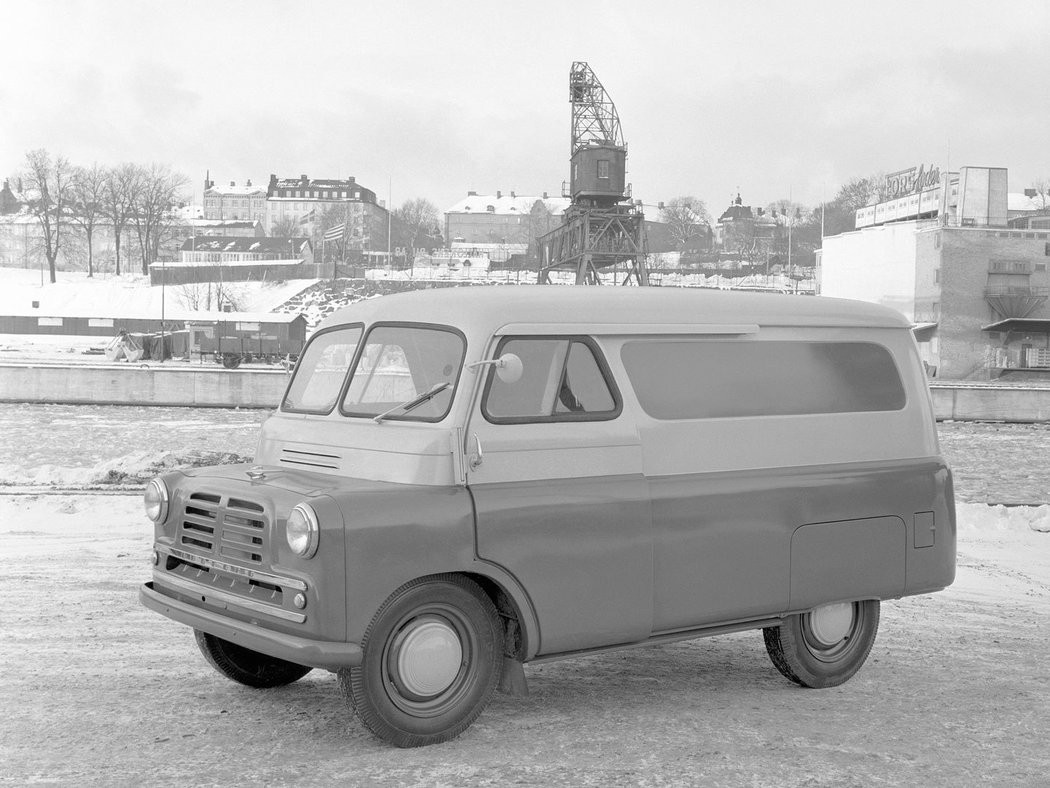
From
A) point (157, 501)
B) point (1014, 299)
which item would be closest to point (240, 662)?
point (157, 501)

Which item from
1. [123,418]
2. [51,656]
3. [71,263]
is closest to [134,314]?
[71,263]

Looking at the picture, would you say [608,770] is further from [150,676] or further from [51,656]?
[51,656]

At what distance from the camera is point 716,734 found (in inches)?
246

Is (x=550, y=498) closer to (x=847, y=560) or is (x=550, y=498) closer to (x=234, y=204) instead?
(x=847, y=560)

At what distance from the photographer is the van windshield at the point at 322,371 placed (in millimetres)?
6798

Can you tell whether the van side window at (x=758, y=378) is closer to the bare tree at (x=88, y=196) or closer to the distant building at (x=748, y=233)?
the bare tree at (x=88, y=196)

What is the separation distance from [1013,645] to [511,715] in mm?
3971

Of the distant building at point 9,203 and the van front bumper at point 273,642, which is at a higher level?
the distant building at point 9,203

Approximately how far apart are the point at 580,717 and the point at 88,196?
128 m

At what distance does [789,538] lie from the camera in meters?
6.93

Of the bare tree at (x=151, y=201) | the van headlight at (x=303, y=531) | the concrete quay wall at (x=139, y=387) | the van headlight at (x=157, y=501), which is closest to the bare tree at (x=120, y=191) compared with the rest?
the bare tree at (x=151, y=201)

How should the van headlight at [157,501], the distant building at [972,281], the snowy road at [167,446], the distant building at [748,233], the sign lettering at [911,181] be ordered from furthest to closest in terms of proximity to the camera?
1. the distant building at [748,233]
2. the sign lettering at [911,181]
3. the distant building at [972,281]
4. the snowy road at [167,446]
5. the van headlight at [157,501]

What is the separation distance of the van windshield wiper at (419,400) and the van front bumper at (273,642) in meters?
1.23

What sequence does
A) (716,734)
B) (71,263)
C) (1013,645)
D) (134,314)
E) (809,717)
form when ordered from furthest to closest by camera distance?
(71,263) < (134,314) < (1013,645) < (809,717) < (716,734)
